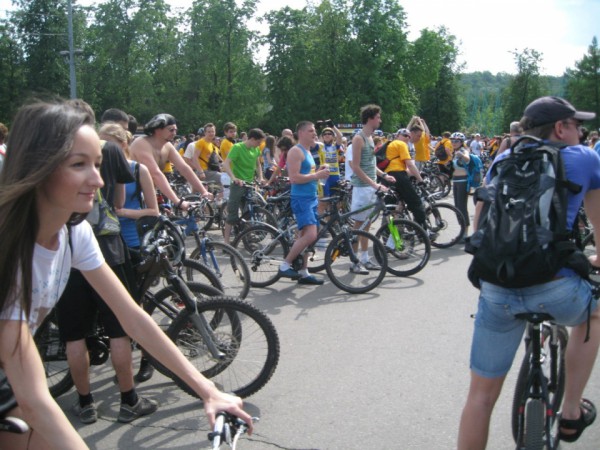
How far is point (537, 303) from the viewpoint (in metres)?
2.50

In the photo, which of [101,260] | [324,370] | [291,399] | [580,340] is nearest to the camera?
[101,260]

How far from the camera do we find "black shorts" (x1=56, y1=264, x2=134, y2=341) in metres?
3.62

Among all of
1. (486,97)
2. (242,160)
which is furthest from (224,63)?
(486,97)

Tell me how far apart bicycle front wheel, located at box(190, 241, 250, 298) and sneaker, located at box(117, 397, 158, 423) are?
2.35 m

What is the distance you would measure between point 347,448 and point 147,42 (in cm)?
4625

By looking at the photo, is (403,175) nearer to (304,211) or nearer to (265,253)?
(304,211)

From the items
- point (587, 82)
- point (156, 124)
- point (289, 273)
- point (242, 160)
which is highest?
point (587, 82)

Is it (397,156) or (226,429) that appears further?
(397,156)

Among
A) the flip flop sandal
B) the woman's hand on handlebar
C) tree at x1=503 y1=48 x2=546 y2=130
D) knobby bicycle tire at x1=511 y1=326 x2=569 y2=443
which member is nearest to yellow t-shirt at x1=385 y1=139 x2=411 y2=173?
knobby bicycle tire at x1=511 y1=326 x2=569 y2=443

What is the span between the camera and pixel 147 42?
4547 centimetres

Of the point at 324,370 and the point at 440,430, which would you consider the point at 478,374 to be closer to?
the point at 440,430

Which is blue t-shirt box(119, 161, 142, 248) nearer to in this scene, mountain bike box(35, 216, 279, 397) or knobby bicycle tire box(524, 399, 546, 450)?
mountain bike box(35, 216, 279, 397)

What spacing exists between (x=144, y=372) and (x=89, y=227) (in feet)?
8.41

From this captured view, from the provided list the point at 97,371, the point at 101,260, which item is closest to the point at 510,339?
the point at 101,260
